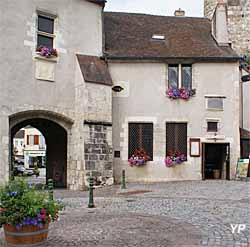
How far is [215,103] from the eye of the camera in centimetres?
1709

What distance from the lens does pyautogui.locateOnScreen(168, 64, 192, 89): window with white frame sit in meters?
17.2

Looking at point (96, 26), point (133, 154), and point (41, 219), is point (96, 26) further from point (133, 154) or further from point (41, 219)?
point (41, 219)

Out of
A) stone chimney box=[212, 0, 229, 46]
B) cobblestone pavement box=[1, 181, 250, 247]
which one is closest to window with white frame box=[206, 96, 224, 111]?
stone chimney box=[212, 0, 229, 46]

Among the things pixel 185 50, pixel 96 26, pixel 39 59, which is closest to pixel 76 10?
pixel 96 26

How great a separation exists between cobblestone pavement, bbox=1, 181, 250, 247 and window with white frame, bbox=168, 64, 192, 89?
592 cm

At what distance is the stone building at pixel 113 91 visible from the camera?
13.7 metres

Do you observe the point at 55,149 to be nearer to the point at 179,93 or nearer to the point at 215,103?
the point at 179,93

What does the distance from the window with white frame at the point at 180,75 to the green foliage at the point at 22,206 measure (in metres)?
12.3

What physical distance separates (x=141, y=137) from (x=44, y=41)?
5.63 metres

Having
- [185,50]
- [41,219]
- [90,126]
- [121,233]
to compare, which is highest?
[185,50]

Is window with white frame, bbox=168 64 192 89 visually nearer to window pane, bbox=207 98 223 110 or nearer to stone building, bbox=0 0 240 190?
stone building, bbox=0 0 240 190

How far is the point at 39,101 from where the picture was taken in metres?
13.9

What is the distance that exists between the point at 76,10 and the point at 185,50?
5.16 meters

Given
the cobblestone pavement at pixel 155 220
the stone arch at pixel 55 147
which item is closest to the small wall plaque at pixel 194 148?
the cobblestone pavement at pixel 155 220
